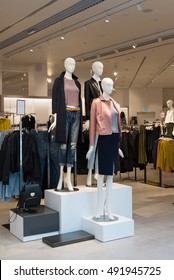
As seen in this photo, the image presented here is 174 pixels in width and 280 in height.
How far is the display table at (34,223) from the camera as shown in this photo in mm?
4070

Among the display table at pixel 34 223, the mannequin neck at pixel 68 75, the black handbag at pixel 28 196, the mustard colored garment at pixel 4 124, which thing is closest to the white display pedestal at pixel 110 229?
the display table at pixel 34 223

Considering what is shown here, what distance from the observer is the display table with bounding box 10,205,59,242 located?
13.4ft

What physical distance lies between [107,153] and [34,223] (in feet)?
3.84

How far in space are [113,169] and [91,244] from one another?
0.89 meters

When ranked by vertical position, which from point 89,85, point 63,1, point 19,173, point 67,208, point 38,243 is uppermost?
point 63,1

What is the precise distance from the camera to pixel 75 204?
4.38 meters

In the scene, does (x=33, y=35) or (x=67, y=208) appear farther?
(x=33, y=35)

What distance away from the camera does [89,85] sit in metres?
4.75

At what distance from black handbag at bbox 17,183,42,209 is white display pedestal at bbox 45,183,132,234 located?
206 mm

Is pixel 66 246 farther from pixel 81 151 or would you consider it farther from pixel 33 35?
pixel 33 35

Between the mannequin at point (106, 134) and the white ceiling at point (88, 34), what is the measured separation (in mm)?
3070

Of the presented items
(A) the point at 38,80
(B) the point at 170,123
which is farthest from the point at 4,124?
(A) the point at 38,80

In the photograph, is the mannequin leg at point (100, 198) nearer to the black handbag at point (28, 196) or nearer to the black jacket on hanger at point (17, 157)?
the black handbag at point (28, 196)
